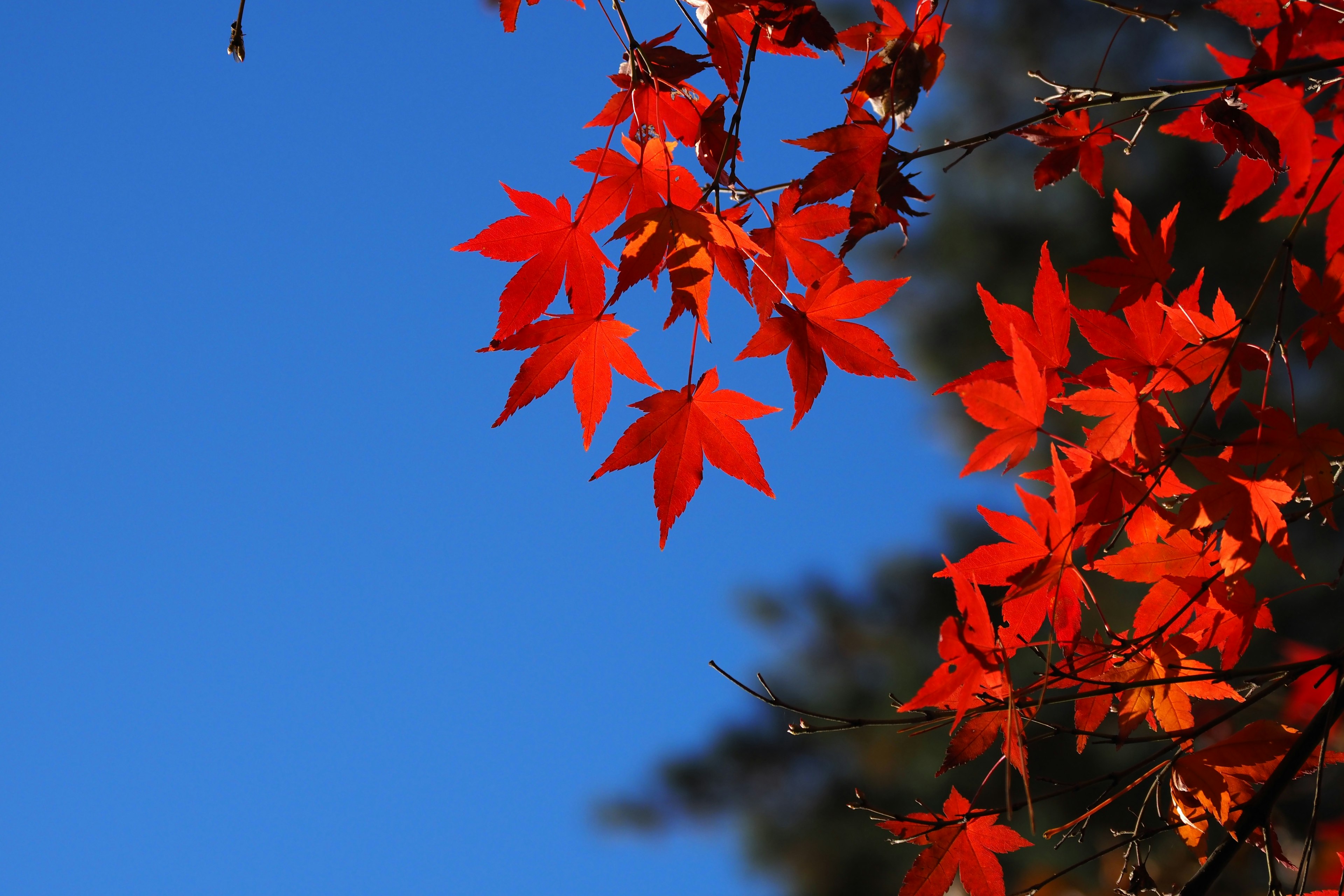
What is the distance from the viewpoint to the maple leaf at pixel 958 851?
2.65ft

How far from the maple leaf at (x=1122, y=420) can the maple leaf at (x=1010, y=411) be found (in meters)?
0.07

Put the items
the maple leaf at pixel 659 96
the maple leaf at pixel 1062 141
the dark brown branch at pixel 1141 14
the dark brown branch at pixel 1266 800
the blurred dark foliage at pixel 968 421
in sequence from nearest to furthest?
the dark brown branch at pixel 1266 800
the dark brown branch at pixel 1141 14
the maple leaf at pixel 659 96
the maple leaf at pixel 1062 141
the blurred dark foliage at pixel 968 421

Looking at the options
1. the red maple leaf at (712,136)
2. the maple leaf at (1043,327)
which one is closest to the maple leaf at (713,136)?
the red maple leaf at (712,136)

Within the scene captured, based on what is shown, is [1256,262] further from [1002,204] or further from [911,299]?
[911,299]

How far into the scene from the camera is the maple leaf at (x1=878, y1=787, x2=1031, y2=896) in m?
0.81

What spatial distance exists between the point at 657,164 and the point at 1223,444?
662 millimetres

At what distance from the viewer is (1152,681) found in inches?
28.8

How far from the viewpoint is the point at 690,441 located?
2.96 feet

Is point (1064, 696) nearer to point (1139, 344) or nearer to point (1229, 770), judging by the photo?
point (1229, 770)

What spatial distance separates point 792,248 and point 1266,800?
65cm

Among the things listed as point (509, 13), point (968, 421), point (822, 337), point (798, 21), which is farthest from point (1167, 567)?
point (968, 421)

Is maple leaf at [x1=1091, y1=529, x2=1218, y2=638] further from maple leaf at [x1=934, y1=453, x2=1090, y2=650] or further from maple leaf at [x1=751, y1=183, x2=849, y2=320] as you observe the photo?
maple leaf at [x1=751, y1=183, x2=849, y2=320]

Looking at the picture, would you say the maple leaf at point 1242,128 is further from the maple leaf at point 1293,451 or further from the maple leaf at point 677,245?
the maple leaf at point 677,245

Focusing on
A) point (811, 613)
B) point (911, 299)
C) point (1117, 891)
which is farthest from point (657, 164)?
point (811, 613)
